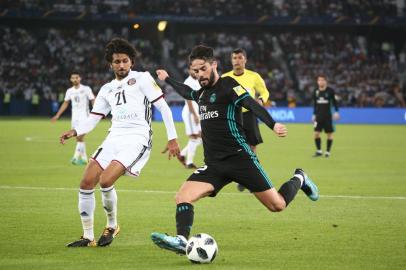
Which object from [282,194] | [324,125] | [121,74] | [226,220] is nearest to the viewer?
[282,194]

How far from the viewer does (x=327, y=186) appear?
54.1ft

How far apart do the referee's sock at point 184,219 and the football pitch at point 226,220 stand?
33cm

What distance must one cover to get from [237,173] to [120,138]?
1.66m

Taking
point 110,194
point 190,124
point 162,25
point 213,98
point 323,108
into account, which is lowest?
point 323,108

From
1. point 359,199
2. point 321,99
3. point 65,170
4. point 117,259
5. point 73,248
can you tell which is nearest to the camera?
point 117,259

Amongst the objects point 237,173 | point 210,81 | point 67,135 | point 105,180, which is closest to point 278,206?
point 237,173

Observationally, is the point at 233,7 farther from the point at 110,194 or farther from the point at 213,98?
the point at 213,98

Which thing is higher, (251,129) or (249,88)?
(249,88)

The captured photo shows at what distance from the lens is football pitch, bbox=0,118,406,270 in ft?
28.3

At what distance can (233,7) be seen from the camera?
198 feet

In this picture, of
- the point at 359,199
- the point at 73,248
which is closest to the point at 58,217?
the point at 73,248

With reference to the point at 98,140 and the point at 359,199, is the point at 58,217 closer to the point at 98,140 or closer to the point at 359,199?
the point at 359,199

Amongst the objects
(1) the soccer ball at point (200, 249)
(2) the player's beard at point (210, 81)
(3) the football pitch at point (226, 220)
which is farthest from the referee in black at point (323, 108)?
(1) the soccer ball at point (200, 249)

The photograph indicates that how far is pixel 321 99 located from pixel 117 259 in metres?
18.6
